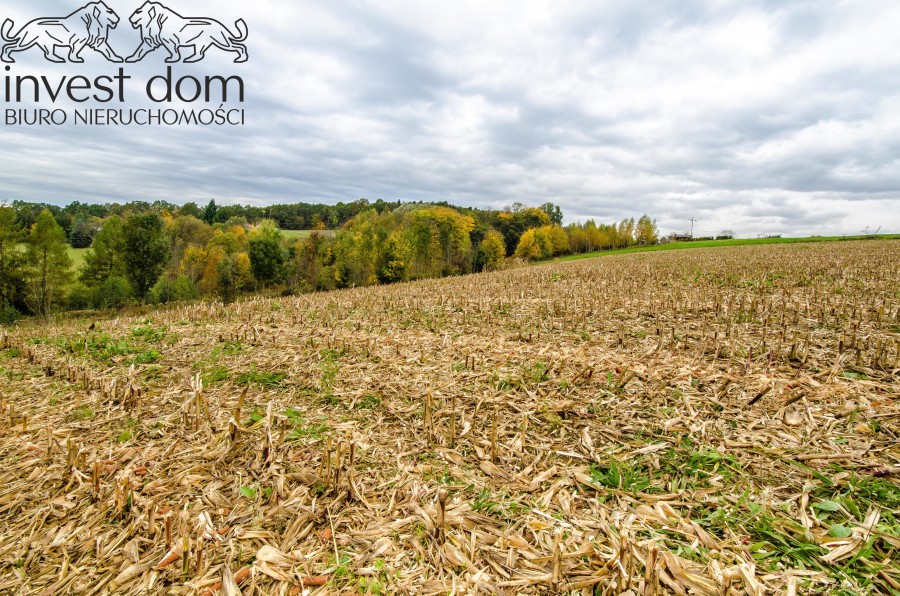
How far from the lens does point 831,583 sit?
2666 millimetres

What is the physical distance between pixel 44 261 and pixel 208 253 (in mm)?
27093

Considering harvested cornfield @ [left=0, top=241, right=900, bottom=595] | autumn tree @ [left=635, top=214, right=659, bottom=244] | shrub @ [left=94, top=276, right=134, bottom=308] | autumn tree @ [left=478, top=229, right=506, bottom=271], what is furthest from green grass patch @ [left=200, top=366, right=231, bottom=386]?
autumn tree @ [left=635, top=214, right=659, bottom=244]

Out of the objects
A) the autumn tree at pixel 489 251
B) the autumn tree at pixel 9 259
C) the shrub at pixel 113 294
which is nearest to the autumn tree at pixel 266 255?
the shrub at pixel 113 294

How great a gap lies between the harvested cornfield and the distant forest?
43.9 meters

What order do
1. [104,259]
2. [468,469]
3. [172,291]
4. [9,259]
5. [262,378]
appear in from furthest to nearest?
[172,291] < [104,259] < [9,259] < [262,378] < [468,469]

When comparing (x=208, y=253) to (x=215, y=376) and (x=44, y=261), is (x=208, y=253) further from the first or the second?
(x=215, y=376)

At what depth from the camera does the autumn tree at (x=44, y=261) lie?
124ft

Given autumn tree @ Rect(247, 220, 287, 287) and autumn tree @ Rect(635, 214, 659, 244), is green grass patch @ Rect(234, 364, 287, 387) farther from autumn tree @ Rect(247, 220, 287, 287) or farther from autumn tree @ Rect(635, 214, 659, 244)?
autumn tree @ Rect(635, 214, 659, 244)

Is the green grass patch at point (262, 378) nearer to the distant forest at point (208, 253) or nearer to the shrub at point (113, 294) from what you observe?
the distant forest at point (208, 253)

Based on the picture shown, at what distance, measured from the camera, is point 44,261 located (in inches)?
1499

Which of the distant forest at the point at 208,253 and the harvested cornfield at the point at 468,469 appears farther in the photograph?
the distant forest at the point at 208,253

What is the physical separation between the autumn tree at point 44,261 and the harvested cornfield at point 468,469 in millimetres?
43040

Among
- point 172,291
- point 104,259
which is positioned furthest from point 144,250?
point 104,259

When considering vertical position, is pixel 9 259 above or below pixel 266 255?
below
